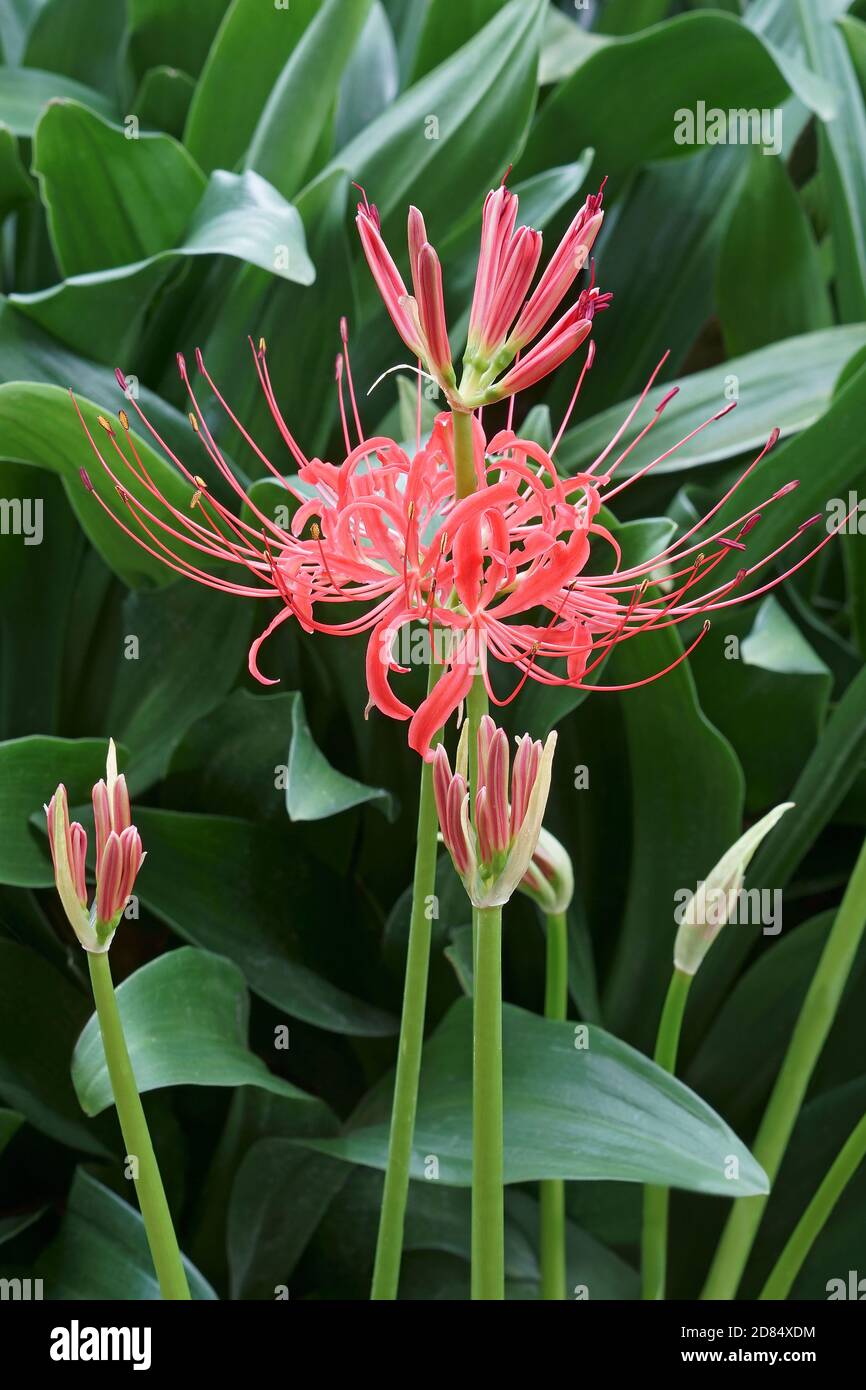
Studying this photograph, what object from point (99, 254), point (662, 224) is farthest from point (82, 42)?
point (662, 224)

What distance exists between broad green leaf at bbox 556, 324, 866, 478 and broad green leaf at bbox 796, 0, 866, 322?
81mm

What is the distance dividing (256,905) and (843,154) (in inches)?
23.0

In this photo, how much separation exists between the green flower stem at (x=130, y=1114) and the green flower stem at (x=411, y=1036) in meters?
0.07

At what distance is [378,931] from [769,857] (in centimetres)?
22

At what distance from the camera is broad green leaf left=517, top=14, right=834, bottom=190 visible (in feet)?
2.54

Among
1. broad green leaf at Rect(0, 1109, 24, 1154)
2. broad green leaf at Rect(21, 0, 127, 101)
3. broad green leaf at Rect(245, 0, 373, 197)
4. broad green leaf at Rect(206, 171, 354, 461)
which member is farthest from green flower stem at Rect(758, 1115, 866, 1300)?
broad green leaf at Rect(21, 0, 127, 101)

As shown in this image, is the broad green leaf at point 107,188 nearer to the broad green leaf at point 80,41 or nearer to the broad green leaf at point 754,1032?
the broad green leaf at point 80,41

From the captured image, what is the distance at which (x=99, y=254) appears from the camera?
73 centimetres

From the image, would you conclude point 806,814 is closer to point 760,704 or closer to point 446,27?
point 760,704

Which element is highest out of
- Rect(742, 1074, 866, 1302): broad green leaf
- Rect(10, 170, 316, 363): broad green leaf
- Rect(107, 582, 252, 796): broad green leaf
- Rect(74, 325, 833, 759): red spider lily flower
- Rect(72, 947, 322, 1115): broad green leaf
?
Rect(10, 170, 316, 363): broad green leaf

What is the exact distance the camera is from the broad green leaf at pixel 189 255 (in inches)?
23.1

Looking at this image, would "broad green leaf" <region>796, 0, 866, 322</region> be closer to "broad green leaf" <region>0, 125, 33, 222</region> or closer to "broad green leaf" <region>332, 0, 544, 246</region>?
"broad green leaf" <region>332, 0, 544, 246</region>

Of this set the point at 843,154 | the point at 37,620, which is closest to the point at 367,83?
the point at 843,154

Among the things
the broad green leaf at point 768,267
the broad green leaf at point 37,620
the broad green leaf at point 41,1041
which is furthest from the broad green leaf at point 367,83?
the broad green leaf at point 41,1041
